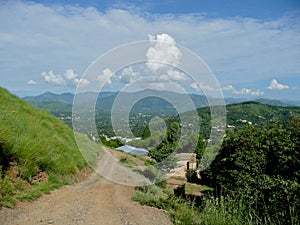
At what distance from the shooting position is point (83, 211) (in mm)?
5336

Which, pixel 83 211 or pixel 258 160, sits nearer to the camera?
pixel 83 211

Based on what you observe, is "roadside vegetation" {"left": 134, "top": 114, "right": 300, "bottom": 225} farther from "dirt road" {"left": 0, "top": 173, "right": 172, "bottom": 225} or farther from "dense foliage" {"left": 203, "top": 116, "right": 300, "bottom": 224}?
"dirt road" {"left": 0, "top": 173, "right": 172, "bottom": 225}

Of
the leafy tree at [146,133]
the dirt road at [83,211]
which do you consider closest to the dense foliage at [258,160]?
the leafy tree at [146,133]

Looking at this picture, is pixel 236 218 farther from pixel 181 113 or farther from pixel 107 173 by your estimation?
pixel 107 173

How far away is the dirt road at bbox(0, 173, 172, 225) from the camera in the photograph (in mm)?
4777

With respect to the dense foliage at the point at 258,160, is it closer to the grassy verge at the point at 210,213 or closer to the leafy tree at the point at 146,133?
the leafy tree at the point at 146,133

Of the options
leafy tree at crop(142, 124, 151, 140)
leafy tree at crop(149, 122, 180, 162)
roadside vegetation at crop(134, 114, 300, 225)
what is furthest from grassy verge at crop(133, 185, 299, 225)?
leafy tree at crop(142, 124, 151, 140)

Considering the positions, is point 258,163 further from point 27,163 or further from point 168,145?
point 27,163

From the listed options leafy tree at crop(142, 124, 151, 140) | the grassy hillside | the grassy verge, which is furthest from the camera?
leafy tree at crop(142, 124, 151, 140)

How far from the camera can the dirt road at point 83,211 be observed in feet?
15.7

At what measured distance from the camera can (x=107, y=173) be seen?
11031mm

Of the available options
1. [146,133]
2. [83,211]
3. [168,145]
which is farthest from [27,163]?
[146,133]

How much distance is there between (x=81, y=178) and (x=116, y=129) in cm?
192

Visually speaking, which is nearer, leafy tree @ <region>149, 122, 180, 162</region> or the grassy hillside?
the grassy hillside
